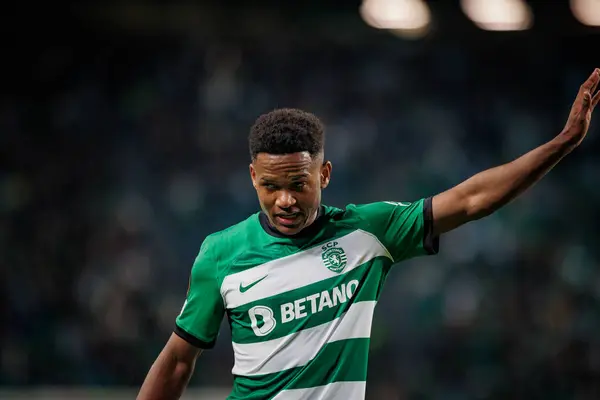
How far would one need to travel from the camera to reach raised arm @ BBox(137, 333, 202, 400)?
125 inches

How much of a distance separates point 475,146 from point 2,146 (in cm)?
513

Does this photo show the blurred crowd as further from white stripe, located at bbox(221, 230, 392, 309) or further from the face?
the face

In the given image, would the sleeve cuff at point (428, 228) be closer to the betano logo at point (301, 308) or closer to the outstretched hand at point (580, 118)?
the betano logo at point (301, 308)

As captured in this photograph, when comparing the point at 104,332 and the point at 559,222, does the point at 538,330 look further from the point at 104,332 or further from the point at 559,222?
the point at 104,332

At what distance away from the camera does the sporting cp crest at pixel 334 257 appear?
123 inches

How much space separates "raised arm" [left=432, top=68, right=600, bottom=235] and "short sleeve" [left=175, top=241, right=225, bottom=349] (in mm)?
892

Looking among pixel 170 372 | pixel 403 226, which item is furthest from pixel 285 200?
pixel 170 372

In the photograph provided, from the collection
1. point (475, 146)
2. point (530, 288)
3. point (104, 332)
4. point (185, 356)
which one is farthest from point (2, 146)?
point (185, 356)

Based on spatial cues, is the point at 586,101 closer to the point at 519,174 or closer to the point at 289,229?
the point at 519,174

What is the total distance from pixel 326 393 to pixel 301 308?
31cm

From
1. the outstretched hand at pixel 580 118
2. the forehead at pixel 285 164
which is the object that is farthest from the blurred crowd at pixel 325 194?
the outstretched hand at pixel 580 118

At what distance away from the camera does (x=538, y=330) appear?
877 centimetres

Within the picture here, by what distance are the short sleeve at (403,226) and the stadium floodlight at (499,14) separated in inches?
247

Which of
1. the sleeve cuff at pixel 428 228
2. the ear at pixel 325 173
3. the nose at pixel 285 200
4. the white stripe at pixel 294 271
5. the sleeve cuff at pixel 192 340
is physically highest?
the ear at pixel 325 173
